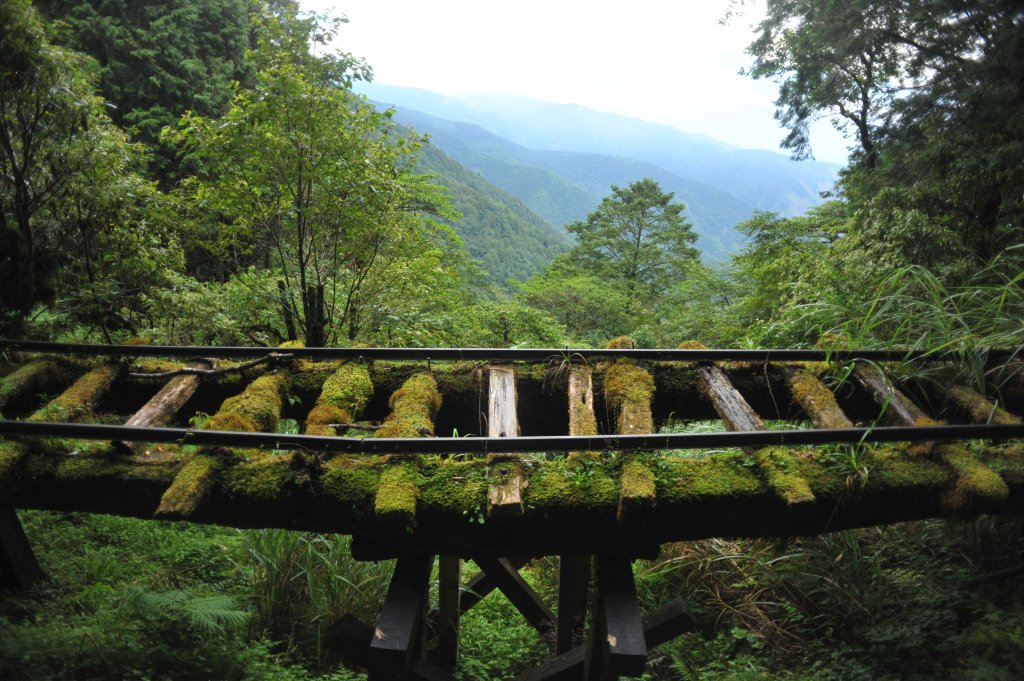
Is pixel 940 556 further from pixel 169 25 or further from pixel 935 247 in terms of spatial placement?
pixel 169 25

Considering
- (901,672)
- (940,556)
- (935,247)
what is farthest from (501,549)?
(935,247)

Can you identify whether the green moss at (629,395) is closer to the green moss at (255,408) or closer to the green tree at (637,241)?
the green moss at (255,408)

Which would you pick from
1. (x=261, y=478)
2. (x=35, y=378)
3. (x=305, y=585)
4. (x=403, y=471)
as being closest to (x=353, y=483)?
(x=403, y=471)

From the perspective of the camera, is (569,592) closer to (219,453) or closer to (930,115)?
(219,453)

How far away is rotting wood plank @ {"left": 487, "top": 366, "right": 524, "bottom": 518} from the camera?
2.53m

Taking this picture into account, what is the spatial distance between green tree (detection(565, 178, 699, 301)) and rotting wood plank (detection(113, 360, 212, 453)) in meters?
29.0

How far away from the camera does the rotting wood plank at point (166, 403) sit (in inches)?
125

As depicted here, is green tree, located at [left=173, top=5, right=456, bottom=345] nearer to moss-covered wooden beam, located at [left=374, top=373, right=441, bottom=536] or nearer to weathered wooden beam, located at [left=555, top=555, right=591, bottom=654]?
moss-covered wooden beam, located at [left=374, top=373, right=441, bottom=536]

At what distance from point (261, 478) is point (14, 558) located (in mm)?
3587

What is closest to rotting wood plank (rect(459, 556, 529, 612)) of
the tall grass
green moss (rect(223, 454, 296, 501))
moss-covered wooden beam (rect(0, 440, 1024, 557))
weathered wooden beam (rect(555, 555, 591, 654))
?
the tall grass

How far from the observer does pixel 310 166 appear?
7496mm

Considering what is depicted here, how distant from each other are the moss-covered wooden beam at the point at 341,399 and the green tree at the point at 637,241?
94.1 ft

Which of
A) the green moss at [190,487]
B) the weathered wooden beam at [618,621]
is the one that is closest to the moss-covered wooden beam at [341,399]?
the green moss at [190,487]

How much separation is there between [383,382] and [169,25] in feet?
69.8
